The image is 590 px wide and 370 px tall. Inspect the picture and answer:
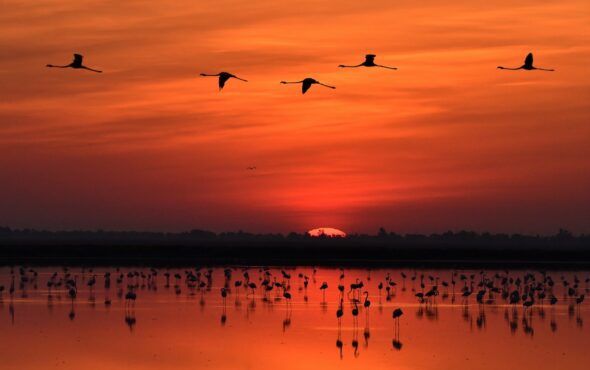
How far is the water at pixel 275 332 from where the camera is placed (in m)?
29.3

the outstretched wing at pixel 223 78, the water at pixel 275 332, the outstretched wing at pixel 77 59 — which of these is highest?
the outstretched wing at pixel 77 59

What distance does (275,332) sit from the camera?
1387 inches

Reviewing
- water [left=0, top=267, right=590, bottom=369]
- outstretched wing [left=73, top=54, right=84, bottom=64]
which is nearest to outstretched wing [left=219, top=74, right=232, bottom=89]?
outstretched wing [left=73, top=54, right=84, bottom=64]

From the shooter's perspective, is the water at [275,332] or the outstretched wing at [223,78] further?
the water at [275,332]

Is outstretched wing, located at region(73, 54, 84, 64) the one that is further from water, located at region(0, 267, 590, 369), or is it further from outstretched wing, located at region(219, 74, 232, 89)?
water, located at region(0, 267, 590, 369)

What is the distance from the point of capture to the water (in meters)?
29.3

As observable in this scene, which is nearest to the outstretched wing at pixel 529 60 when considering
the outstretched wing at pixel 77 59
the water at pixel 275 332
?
the water at pixel 275 332

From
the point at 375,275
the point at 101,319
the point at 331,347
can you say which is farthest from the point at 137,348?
the point at 375,275

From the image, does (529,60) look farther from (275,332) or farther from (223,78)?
(275,332)

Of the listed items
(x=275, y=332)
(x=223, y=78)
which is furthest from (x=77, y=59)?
(x=275, y=332)

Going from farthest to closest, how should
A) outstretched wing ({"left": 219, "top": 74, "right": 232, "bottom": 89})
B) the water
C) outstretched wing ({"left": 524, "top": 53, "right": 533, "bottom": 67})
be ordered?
outstretched wing ({"left": 524, "top": 53, "right": 533, "bottom": 67}) < the water < outstretched wing ({"left": 219, "top": 74, "right": 232, "bottom": 89})

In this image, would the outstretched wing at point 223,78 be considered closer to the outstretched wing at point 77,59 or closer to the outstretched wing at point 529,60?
the outstretched wing at point 77,59

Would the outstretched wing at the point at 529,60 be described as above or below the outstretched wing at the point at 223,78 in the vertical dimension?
above

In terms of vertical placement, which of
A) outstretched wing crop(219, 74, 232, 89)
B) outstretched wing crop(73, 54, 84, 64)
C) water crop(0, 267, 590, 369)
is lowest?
water crop(0, 267, 590, 369)
